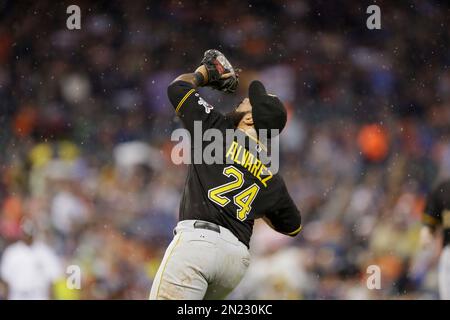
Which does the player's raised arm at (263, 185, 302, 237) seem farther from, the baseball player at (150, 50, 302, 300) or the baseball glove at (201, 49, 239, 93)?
the baseball glove at (201, 49, 239, 93)

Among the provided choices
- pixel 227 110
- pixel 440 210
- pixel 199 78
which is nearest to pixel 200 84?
pixel 199 78

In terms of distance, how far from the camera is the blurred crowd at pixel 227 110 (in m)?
6.60

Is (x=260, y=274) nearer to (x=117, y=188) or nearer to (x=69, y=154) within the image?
(x=117, y=188)

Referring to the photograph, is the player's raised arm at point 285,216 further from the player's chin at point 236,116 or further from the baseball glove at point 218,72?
the baseball glove at point 218,72

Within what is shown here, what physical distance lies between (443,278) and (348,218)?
6.40 ft

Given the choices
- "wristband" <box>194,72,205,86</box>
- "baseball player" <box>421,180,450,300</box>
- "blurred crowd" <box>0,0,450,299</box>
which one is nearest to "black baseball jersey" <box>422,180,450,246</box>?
"baseball player" <box>421,180,450,300</box>

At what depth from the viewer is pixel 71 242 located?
22.4 ft

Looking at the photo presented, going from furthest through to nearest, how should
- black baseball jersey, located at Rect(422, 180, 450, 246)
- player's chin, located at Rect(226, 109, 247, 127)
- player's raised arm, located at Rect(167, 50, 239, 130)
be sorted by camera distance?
1. black baseball jersey, located at Rect(422, 180, 450, 246)
2. player's chin, located at Rect(226, 109, 247, 127)
3. player's raised arm, located at Rect(167, 50, 239, 130)

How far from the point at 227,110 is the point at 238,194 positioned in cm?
439

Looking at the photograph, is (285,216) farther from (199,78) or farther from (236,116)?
(199,78)

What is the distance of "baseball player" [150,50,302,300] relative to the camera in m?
2.85

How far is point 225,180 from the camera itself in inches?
117

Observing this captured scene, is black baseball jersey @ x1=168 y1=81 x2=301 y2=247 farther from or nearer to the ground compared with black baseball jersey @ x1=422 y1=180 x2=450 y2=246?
farther from the ground

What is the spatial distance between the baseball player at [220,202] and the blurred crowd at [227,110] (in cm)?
336
